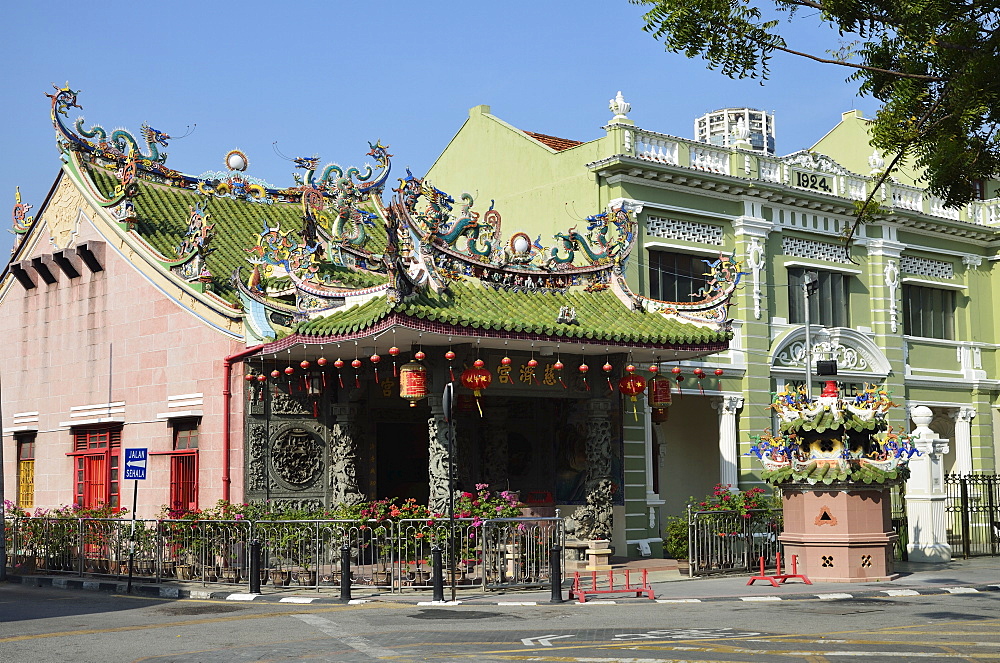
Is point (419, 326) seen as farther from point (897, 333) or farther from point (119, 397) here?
point (897, 333)

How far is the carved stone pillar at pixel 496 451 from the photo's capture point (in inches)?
1011

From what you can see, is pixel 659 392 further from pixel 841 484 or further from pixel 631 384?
pixel 841 484

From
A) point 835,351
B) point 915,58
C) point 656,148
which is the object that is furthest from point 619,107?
point 915,58

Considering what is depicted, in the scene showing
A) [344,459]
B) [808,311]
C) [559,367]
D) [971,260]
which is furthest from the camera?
[971,260]

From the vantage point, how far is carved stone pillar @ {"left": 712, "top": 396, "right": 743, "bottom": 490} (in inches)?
1110

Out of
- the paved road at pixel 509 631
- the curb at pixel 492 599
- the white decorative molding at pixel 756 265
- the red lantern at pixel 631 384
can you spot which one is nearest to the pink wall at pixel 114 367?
the curb at pixel 492 599

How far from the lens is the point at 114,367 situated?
2545 centimetres

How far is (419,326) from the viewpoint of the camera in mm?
19297

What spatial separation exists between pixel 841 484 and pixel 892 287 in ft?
43.8

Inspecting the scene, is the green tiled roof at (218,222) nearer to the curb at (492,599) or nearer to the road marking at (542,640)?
the curb at (492,599)

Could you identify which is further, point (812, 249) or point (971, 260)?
point (971, 260)

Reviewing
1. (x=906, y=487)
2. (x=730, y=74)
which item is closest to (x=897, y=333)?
(x=906, y=487)

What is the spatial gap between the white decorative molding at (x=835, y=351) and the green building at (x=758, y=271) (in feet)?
0.15

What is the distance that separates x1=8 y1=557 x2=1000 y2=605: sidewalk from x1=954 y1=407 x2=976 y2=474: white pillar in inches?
522
